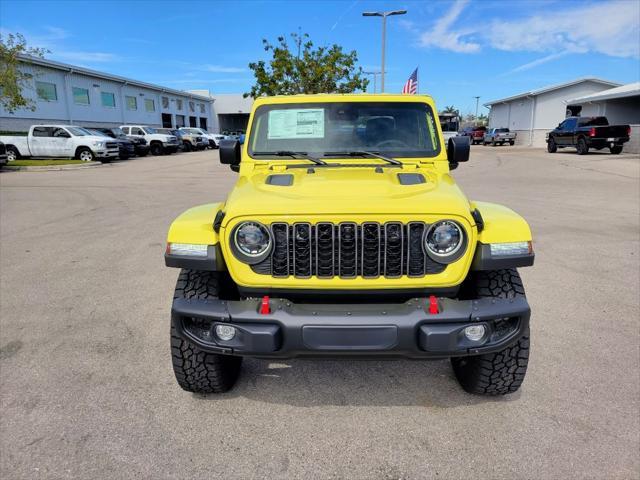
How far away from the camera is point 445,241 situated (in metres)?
2.44

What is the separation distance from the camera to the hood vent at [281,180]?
2.87 meters

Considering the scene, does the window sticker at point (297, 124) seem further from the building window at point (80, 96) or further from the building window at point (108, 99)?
the building window at point (108, 99)

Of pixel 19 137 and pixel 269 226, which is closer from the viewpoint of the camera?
pixel 269 226

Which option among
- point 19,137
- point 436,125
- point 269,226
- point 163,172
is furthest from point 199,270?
point 19,137

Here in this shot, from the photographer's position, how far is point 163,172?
18.1 m

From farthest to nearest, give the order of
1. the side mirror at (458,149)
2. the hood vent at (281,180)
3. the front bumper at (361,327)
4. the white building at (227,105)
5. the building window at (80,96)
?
the white building at (227,105) < the building window at (80,96) < the side mirror at (458,149) < the hood vent at (281,180) < the front bumper at (361,327)

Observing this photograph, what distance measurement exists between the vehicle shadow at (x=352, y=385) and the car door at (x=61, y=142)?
2168cm

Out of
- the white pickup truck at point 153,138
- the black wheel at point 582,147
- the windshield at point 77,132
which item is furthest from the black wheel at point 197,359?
the white pickup truck at point 153,138

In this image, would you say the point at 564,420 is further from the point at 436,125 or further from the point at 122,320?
the point at 122,320

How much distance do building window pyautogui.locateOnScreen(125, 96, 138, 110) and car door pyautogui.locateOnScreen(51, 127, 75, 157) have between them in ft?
66.6

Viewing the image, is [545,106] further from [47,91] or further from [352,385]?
[352,385]

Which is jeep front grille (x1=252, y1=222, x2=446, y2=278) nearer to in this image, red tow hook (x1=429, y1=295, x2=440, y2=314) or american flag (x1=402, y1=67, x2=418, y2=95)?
red tow hook (x1=429, y1=295, x2=440, y2=314)

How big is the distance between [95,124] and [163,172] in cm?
2109

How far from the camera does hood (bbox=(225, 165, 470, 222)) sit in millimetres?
2412
